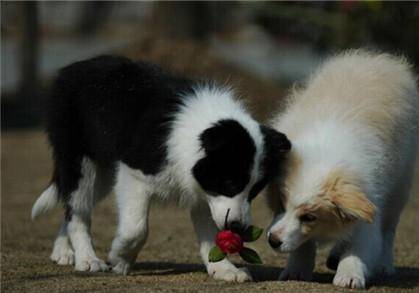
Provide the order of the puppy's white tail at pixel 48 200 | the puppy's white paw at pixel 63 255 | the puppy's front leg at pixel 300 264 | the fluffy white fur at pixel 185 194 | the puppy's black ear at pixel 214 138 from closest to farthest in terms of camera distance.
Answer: the puppy's black ear at pixel 214 138 < the fluffy white fur at pixel 185 194 < the puppy's front leg at pixel 300 264 < the puppy's white paw at pixel 63 255 < the puppy's white tail at pixel 48 200

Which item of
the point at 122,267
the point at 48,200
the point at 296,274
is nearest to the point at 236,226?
the point at 296,274

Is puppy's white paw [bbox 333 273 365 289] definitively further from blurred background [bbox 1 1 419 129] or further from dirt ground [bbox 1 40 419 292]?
blurred background [bbox 1 1 419 129]

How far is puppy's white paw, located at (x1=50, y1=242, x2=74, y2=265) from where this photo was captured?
22.9ft

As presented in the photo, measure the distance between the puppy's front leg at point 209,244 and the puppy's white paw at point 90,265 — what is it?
2.48 ft

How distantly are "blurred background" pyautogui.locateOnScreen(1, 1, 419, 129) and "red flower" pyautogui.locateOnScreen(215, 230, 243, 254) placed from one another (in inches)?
365

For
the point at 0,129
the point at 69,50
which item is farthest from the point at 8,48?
the point at 0,129

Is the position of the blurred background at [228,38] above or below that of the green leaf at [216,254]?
below

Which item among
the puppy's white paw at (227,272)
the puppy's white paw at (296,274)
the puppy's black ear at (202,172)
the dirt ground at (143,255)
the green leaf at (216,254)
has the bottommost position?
the dirt ground at (143,255)

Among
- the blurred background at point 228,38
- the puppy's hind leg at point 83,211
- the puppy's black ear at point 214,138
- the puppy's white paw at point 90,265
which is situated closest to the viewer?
the puppy's black ear at point 214,138

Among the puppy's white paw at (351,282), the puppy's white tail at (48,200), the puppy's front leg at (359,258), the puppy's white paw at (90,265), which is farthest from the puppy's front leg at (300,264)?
the puppy's white tail at (48,200)

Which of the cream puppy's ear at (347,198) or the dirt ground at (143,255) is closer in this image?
the cream puppy's ear at (347,198)

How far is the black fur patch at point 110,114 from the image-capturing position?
20.4ft

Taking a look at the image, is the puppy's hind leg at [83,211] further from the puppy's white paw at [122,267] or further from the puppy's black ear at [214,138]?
the puppy's black ear at [214,138]

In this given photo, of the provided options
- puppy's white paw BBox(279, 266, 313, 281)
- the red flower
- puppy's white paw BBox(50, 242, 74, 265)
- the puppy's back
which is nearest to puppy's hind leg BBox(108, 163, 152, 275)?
the red flower
